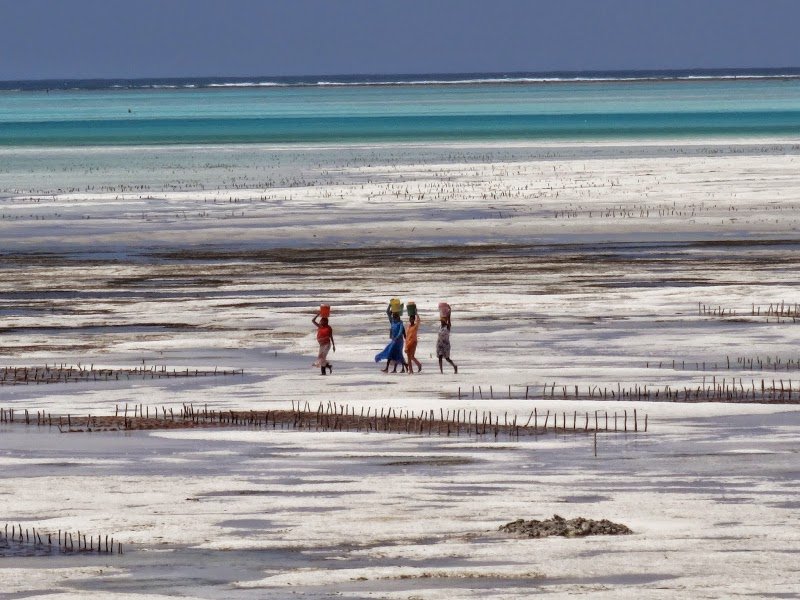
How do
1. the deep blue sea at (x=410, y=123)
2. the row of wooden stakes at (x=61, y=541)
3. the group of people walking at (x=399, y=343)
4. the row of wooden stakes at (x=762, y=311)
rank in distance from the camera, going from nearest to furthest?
the row of wooden stakes at (x=61, y=541) → the group of people walking at (x=399, y=343) → the row of wooden stakes at (x=762, y=311) → the deep blue sea at (x=410, y=123)

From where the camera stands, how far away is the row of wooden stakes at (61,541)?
15336mm

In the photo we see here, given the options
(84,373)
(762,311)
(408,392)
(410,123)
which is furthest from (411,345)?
(410,123)

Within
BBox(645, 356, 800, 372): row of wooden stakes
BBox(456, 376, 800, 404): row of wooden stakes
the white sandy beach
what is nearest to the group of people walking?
the white sandy beach

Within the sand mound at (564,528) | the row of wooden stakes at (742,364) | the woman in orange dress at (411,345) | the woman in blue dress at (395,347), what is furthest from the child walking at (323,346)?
the sand mound at (564,528)

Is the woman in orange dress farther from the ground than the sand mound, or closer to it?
farther from the ground

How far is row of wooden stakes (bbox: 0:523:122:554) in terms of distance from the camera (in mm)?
15336

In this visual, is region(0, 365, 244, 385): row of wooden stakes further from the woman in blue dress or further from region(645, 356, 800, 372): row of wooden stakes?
region(645, 356, 800, 372): row of wooden stakes

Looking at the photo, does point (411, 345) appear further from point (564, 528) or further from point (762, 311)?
point (564, 528)

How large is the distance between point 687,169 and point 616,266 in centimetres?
3658

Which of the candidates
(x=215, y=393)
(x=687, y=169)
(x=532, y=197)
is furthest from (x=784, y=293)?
(x=687, y=169)

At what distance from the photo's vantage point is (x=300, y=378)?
24.7m

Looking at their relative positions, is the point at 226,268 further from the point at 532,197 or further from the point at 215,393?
the point at 532,197

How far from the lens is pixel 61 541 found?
1562cm

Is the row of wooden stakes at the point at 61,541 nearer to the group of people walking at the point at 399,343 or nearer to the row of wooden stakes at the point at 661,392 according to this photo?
the row of wooden stakes at the point at 661,392
